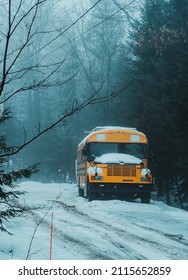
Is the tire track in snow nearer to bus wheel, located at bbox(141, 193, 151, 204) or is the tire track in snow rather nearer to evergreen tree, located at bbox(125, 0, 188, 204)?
bus wheel, located at bbox(141, 193, 151, 204)

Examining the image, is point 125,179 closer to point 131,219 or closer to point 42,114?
point 131,219

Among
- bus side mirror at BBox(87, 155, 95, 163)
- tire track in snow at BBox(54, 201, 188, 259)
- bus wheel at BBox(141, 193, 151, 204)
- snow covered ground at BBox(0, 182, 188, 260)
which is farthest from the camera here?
bus side mirror at BBox(87, 155, 95, 163)

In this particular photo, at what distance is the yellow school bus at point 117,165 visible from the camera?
1636 centimetres

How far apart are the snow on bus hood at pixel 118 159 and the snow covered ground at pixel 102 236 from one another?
3299 mm

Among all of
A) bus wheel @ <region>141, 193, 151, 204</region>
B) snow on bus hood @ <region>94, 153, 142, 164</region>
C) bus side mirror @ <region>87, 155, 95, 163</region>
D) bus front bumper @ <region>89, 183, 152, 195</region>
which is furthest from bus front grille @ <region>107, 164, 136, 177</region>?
bus wheel @ <region>141, 193, 151, 204</region>

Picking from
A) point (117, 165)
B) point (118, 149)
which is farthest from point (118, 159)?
point (118, 149)

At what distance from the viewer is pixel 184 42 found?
1764 centimetres

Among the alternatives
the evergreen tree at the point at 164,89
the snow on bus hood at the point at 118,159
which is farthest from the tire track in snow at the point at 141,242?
the evergreen tree at the point at 164,89

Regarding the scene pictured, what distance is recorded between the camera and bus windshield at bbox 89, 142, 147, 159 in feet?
56.1

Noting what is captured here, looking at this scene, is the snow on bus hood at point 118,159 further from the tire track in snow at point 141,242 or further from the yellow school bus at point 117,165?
the tire track in snow at point 141,242

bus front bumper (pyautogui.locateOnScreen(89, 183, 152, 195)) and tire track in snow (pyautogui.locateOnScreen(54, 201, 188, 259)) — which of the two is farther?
bus front bumper (pyautogui.locateOnScreen(89, 183, 152, 195))

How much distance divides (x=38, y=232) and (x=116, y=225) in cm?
234

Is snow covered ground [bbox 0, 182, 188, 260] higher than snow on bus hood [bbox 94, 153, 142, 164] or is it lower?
lower

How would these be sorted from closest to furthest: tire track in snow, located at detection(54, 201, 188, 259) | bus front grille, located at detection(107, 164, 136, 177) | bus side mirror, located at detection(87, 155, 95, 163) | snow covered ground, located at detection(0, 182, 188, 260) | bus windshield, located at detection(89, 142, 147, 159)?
snow covered ground, located at detection(0, 182, 188, 260) < tire track in snow, located at detection(54, 201, 188, 259) < bus front grille, located at detection(107, 164, 136, 177) < bus side mirror, located at detection(87, 155, 95, 163) < bus windshield, located at detection(89, 142, 147, 159)
